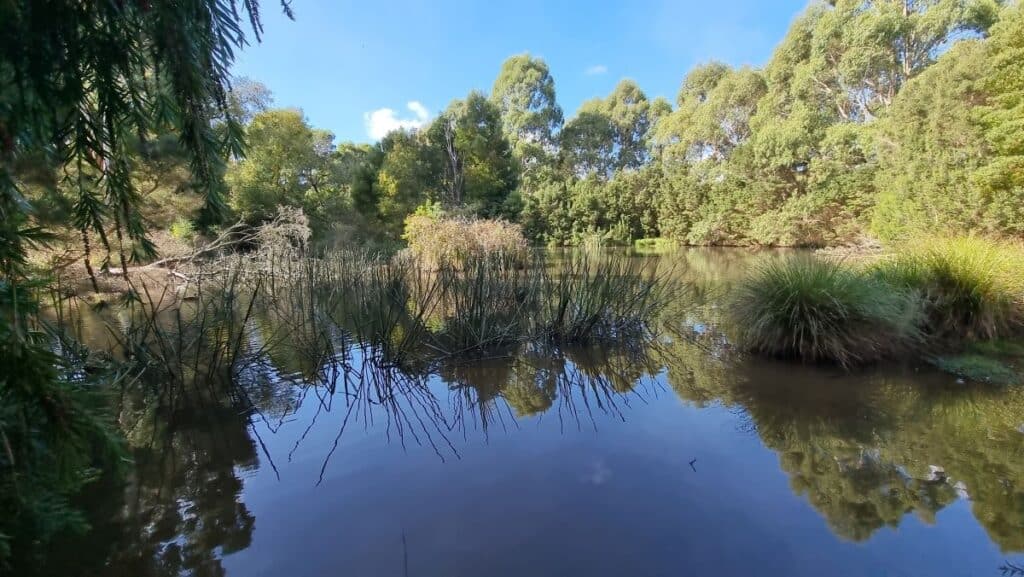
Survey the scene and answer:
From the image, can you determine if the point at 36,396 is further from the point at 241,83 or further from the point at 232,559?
the point at 241,83

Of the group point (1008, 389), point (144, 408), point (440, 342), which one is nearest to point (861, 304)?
point (1008, 389)

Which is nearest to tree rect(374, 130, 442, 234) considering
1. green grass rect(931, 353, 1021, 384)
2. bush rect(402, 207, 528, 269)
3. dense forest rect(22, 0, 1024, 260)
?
dense forest rect(22, 0, 1024, 260)

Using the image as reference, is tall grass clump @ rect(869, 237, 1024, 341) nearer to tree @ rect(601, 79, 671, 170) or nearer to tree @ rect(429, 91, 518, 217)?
tree @ rect(429, 91, 518, 217)

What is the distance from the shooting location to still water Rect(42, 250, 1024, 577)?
1.98 metres

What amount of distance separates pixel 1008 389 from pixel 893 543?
2.75 m

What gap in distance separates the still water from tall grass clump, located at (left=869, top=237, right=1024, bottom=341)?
4.60 ft

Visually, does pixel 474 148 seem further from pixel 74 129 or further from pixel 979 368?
pixel 74 129

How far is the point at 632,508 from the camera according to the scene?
90.4 inches

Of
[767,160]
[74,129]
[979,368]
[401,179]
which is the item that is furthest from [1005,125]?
[401,179]

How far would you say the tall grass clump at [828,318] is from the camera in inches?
170

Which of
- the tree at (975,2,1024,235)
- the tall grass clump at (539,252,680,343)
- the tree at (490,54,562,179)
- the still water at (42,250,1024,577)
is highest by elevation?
the tree at (490,54,562,179)

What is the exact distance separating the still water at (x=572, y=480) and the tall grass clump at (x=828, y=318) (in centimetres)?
32

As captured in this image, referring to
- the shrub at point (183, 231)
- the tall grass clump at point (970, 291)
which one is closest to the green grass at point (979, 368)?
the tall grass clump at point (970, 291)

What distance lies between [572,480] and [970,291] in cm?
515
